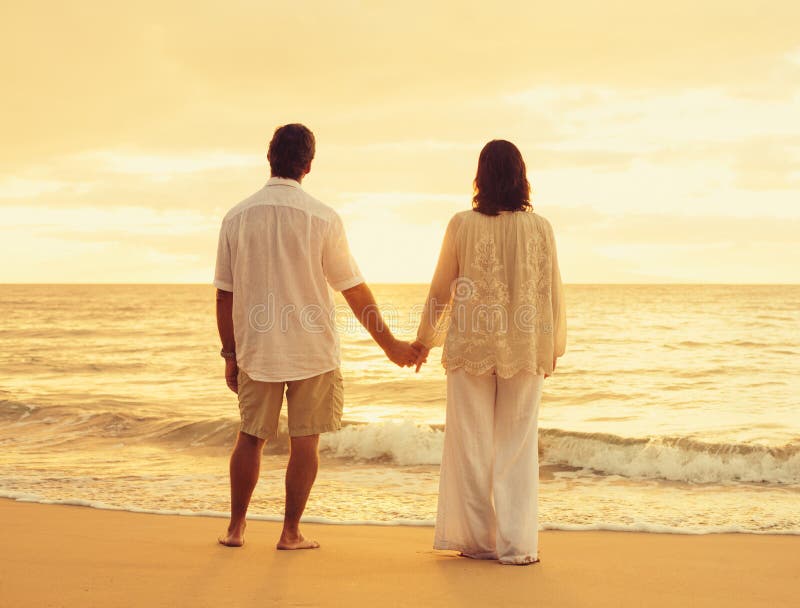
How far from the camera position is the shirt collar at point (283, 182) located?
3881 millimetres

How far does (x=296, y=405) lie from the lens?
383 centimetres

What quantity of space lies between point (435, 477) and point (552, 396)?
585 cm

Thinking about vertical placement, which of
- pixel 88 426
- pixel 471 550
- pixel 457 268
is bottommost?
pixel 88 426

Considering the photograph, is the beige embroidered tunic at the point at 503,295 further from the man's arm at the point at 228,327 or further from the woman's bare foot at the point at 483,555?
the man's arm at the point at 228,327

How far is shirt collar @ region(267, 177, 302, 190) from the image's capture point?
3881mm

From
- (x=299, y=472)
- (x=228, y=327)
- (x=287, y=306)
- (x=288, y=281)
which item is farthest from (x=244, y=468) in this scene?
(x=288, y=281)

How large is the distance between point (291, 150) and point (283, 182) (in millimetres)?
153

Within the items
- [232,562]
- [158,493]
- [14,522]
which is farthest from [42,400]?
[232,562]

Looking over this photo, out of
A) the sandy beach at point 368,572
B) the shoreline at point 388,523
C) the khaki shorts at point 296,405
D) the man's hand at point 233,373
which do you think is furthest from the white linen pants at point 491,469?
the shoreline at point 388,523

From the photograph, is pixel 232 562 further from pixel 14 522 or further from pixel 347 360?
pixel 347 360

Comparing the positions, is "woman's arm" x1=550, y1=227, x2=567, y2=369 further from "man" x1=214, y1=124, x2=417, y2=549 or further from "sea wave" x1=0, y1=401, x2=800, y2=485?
"sea wave" x1=0, y1=401, x2=800, y2=485

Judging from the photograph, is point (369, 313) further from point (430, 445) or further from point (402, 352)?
point (430, 445)

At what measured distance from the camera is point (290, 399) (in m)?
3.87

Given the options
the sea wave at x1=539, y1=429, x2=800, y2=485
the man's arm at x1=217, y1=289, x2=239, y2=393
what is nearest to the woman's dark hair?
the man's arm at x1=217, y1=289, x2=239, y2=393
